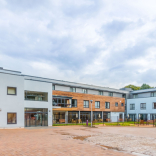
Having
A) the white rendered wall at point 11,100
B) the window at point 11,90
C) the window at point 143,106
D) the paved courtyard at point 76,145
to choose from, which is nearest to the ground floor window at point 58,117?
the white rendered wall at point 11,100

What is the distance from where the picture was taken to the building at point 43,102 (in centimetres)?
2314

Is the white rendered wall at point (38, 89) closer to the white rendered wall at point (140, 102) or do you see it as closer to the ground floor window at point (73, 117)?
the ground floor window at point (73, 117)

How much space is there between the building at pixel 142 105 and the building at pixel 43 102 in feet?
21.6

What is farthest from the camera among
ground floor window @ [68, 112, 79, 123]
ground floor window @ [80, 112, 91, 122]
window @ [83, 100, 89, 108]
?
window @ [83, 100, 89, 108]

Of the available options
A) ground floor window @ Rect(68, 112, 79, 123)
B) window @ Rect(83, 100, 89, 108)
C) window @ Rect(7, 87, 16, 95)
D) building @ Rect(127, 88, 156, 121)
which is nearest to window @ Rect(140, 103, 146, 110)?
building @ Rect(127, 88, 156, 121)

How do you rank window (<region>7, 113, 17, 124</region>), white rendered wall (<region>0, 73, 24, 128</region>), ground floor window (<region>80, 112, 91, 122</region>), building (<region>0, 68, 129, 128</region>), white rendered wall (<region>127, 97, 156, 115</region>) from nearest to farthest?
white rendered wall (<region>0, 73, 24, 128</region>) < window (<region>7, 113, 17, 124</region>) < building (<region>0, 68, 129, 128</region>) < ground floor window (<region>80, 112, 91, 122</region>) < white rendered wall (<region>127, 97, 156, 115</region>)

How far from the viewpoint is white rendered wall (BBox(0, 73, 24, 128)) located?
22.5m

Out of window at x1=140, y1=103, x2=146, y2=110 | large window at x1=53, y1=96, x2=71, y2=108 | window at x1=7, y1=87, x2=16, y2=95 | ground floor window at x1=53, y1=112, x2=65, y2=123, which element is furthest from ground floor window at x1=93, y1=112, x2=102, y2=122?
window at x1=7, y1=87, x2=16, y2=95

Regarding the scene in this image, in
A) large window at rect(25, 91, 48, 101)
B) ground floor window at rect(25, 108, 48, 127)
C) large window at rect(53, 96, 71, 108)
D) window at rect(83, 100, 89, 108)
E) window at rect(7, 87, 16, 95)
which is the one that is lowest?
ground floor window at rect(25, 108, 48, 127)

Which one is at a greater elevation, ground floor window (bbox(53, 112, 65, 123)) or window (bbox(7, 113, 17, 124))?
window (bbox(7, 113, 17, 124))

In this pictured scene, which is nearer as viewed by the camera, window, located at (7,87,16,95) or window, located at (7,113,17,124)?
window, located at (7,113,17,124)

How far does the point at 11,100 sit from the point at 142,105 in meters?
31.5

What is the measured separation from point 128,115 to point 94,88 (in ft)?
43.4

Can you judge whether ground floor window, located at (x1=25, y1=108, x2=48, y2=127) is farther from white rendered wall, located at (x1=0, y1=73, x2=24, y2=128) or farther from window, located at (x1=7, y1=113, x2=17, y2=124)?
window, located at (x1=7, y1=113, x2=17, y2=124)
